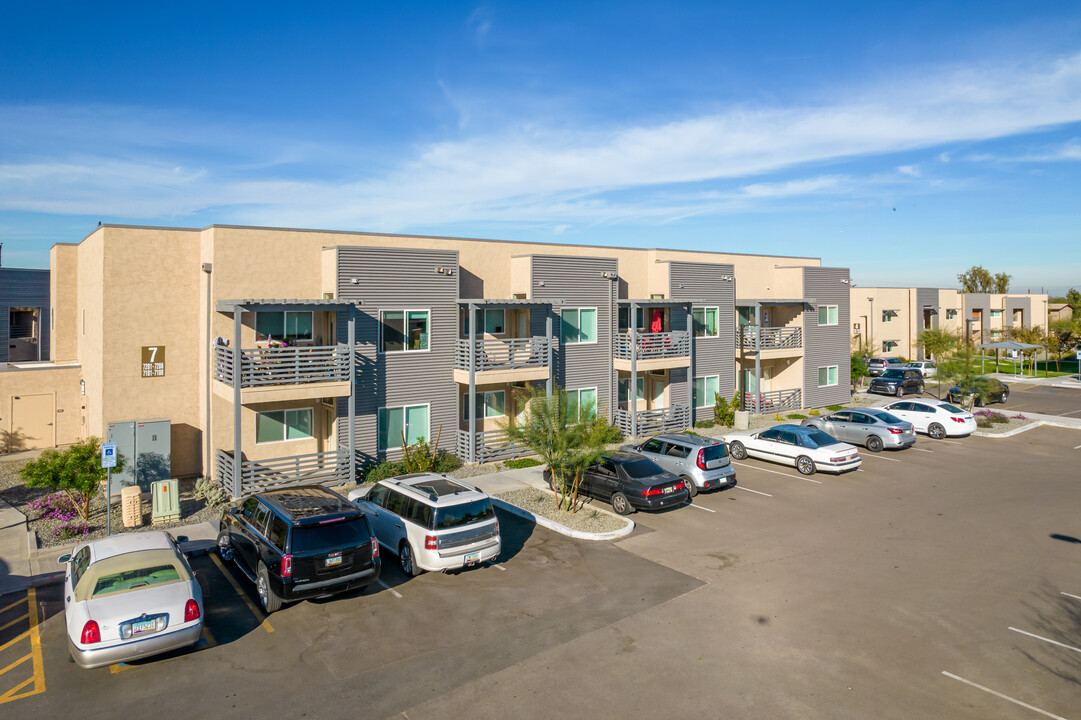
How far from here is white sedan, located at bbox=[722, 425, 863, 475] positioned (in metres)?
21.4

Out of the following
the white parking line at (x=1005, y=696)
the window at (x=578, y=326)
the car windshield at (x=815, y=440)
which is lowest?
the white parking line at (x=1005, y=696)

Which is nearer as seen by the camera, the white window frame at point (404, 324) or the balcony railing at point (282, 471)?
the balcony railing at point (282, 471)

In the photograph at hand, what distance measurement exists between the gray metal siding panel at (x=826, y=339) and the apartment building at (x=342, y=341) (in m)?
8.21

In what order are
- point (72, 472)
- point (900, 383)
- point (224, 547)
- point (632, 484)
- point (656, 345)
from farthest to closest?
point (900, 383) → point (656, 345) → point (632, 484) → point (72, 472) → point (224, 547)

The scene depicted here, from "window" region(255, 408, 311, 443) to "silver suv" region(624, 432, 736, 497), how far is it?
1093 centimetres

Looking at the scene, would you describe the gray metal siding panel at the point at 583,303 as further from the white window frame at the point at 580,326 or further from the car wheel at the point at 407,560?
the car wheel at the point at 407,560

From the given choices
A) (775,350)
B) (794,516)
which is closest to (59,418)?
(794,516)

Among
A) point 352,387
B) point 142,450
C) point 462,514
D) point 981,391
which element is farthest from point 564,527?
point 981,391

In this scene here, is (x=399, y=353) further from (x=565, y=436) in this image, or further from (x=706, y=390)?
(x=706, y=390)

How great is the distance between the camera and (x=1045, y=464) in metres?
23.1

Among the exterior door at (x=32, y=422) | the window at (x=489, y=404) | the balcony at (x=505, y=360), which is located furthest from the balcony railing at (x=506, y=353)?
the exterior door at (x=32, y=422)

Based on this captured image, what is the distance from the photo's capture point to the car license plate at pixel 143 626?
9.16 m

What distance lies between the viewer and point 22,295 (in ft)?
111

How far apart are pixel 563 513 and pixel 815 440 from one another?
9.66 metres
